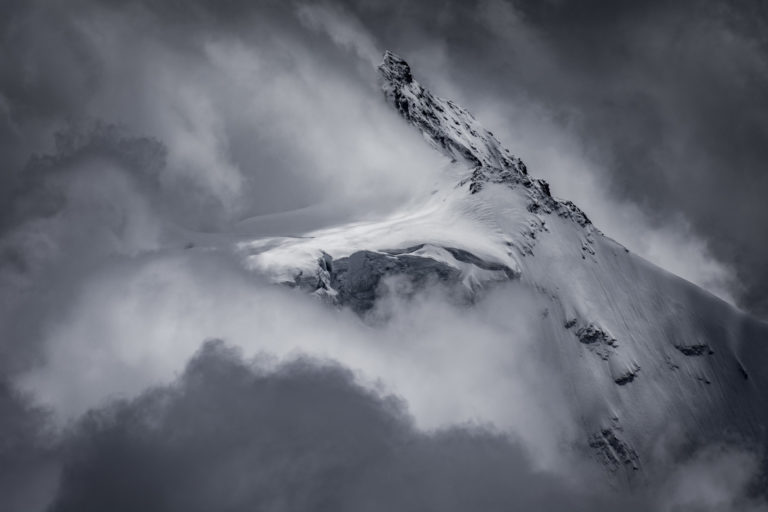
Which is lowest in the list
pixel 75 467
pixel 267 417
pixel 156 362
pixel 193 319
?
pixel 75 467

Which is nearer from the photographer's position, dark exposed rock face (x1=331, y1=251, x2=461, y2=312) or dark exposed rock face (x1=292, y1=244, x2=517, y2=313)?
dark exposed rock face (x1=292, y1=244, x2=517, y2=313)

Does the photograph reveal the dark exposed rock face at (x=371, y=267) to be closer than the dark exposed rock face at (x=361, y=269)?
No

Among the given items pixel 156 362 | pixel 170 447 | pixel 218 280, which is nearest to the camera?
pixel 170 447

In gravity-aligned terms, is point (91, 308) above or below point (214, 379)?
above

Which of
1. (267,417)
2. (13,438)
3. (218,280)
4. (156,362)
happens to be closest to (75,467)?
(13,438)

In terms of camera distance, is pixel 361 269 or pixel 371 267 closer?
pixel 371 267

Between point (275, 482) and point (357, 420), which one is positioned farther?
point (357, 420)

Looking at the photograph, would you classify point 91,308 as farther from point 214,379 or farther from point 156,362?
point 214,379

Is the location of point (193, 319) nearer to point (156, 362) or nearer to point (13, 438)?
point (156, 362)

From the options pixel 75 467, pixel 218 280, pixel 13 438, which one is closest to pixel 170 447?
pixel 75 467

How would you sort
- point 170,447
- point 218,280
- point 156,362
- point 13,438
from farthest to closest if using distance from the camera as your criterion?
point 218,280, point 156,362, point 170,447, point 13,438
